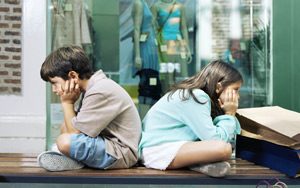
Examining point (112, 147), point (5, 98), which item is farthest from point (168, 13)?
point (112, 147)

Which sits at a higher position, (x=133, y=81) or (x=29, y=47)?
(x=29, y=47)

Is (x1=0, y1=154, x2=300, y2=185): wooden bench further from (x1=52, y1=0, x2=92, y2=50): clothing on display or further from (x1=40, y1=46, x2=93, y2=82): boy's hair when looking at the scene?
(x1=52, y1=0, x2=92, y2=50): clothing on display

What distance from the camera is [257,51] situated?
654cm

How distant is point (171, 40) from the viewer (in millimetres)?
6523

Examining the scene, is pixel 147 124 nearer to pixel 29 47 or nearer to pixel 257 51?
pixel 29 47

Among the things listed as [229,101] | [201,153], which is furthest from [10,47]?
[201,153]

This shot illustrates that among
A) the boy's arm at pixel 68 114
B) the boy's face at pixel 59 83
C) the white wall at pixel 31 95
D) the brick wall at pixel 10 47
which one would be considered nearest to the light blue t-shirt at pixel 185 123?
the boy's arm at pixel 68 114

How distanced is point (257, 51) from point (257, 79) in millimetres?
352

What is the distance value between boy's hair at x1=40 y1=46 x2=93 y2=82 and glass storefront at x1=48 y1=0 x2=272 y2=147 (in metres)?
3.01

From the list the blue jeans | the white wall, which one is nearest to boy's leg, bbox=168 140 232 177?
the blue jeans

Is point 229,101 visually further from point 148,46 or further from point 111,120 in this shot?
point 148,46

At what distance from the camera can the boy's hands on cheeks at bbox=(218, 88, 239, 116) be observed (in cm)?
330

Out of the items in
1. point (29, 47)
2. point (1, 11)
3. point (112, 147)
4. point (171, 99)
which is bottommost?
point (112, 147)

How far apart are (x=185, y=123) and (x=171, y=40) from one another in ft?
11.3
